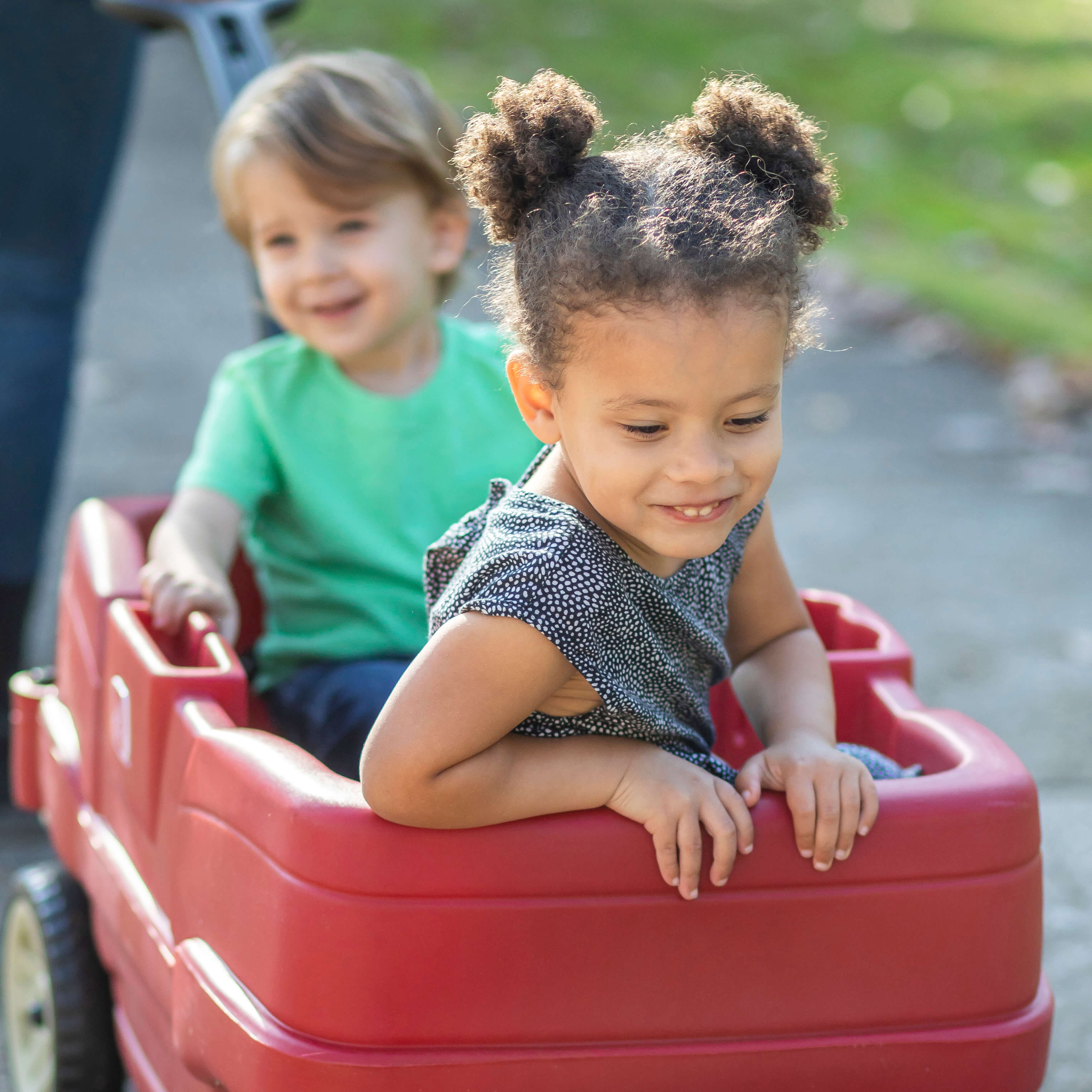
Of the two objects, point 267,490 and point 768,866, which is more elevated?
point 267,490

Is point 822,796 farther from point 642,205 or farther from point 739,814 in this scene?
point 642,205

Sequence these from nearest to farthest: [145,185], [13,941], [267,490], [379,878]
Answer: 1. [379,878]
2. [13,941]
3. [267,490]
4. [145,185]

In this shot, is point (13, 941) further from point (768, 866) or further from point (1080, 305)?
point (1080, 305)

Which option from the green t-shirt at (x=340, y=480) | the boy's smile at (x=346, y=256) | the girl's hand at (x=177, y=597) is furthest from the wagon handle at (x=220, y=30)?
the girl's hand at (x=177, y=597)

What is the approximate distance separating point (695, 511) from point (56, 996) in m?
0.95

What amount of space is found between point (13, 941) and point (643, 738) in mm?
970

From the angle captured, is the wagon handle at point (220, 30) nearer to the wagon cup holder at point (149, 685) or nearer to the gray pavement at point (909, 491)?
the gray pavement at point (909, 491)

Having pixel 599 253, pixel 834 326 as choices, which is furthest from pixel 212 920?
pixel 834 326

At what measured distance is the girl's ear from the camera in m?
1.29

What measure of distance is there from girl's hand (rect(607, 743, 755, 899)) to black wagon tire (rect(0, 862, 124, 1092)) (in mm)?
792

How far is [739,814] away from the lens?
1214 mm

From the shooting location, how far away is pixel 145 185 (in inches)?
237

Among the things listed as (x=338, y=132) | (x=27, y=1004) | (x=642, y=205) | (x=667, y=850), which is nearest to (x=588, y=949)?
(x=667, y=850)

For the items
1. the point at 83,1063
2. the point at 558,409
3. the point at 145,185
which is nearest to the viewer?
the point at 558,409
